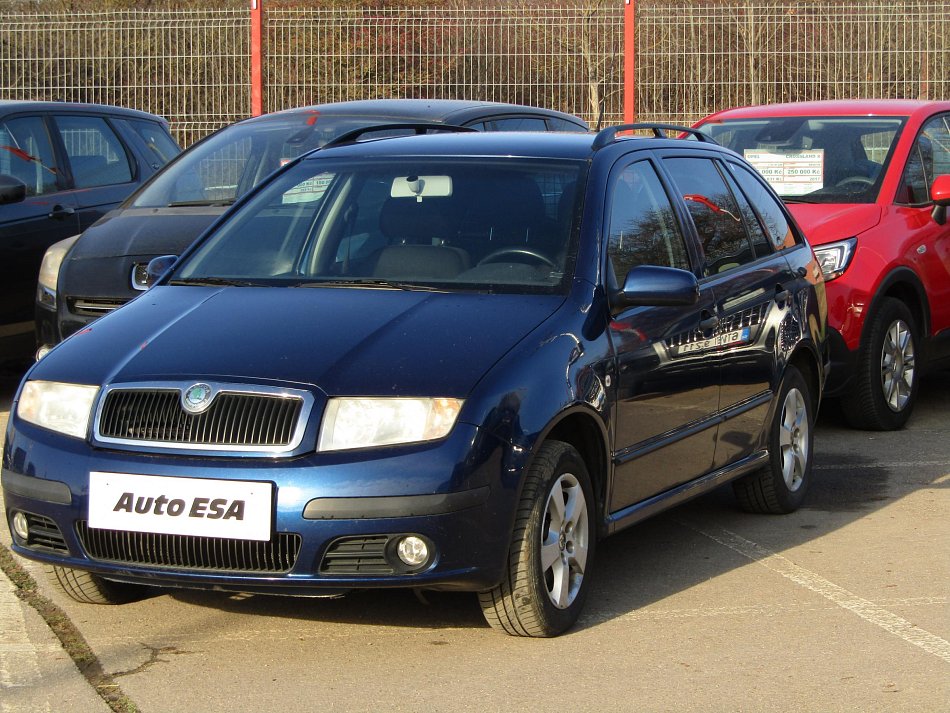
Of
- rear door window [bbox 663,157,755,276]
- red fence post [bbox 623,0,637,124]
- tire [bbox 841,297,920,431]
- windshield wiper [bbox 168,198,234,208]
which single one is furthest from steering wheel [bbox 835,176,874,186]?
red fence post [bbox 623,0,637,124]

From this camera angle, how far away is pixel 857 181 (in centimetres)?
885

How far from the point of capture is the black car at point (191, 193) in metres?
7.71

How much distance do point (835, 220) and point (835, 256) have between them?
0.27 m

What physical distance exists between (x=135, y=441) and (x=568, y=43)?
12.7 m

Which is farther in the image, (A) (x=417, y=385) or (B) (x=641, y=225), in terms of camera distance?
(B) (x=641, y=225)

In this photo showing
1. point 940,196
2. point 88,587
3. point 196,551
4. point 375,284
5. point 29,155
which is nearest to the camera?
point 196,551

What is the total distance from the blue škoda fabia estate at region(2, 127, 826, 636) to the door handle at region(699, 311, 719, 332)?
0.01 meters

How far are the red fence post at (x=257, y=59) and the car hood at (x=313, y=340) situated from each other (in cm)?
1167

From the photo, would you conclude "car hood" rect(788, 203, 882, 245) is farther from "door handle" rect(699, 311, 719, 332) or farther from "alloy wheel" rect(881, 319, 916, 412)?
"door handle" rect(699, 311, 719, 332)

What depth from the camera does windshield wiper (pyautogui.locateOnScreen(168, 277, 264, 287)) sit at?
17.3 feet

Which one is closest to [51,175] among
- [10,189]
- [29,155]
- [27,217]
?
[29,155]

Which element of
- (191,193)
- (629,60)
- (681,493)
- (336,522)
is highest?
(629,60)

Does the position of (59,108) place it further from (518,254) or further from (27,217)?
(518,254)

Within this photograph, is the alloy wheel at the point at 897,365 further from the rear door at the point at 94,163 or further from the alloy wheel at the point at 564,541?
the rear door at the point at 94,163
